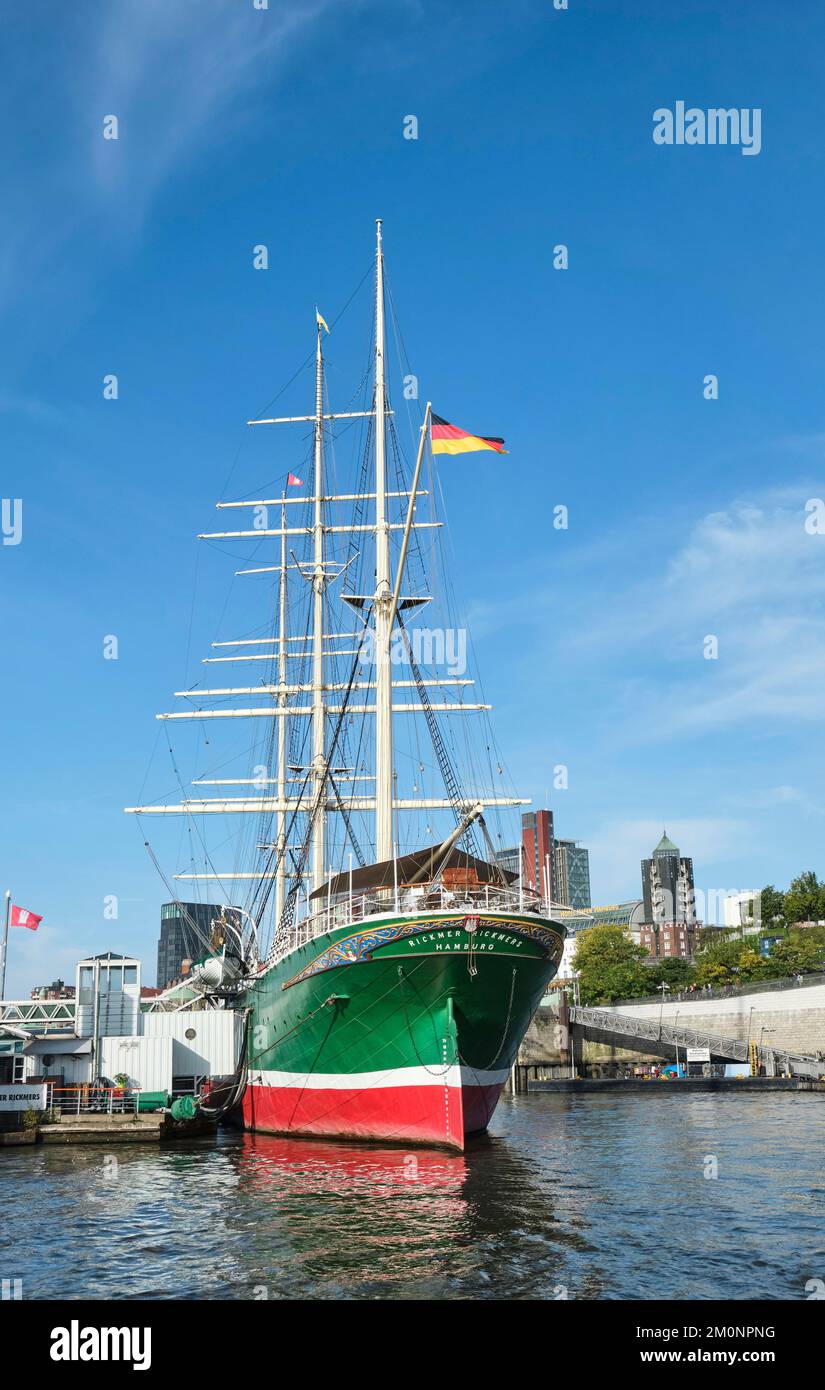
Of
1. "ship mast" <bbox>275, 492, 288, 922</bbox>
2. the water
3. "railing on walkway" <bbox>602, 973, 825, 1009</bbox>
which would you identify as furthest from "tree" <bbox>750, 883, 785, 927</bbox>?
the water

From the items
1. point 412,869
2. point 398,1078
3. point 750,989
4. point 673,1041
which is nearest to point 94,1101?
point 398,1078

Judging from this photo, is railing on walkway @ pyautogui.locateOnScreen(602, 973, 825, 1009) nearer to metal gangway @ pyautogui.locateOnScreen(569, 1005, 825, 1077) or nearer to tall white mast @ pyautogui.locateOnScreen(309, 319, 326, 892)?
metal gangway @ pyautogui.locateOnScreen(569, 1005, 825, 1077)

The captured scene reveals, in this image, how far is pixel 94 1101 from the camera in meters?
44.8

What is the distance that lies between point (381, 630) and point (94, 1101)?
22.0 meters

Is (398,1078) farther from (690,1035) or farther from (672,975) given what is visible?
(672,975)

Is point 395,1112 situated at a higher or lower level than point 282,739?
lower

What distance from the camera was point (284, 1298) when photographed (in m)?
17.3

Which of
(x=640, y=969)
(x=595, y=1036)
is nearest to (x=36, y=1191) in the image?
(x=595, y=1036)

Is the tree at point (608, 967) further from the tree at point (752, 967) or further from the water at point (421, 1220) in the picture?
the water at point (421, 1220)

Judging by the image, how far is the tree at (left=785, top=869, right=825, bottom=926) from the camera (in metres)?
127

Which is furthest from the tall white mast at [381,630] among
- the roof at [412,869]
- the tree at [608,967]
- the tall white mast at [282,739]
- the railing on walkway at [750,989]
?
the tree at [608,967]

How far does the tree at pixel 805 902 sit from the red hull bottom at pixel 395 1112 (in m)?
99.3

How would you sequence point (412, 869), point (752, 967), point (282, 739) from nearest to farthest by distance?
point (412, 869) < point (282, 739) < point (752, 967)
